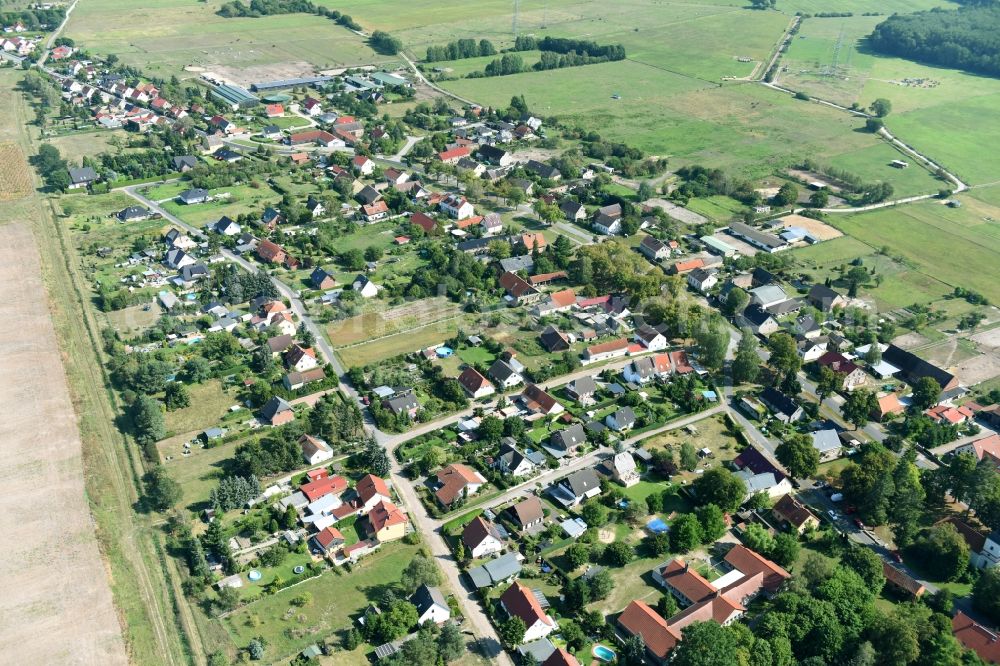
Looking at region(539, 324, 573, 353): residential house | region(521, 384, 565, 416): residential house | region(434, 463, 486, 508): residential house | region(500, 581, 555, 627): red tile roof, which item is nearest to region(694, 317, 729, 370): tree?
region(539, 324, 573, 353): residential house

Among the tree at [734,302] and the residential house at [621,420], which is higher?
the tree at [734,302]

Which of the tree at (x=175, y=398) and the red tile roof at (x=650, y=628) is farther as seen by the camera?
the tree at (x=175, y=398)

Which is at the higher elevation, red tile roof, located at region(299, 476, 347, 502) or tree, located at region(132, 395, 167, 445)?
tree, located at region(132, 395, 167, 445)

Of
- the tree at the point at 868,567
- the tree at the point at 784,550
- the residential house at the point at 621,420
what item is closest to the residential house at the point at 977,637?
the tree at the point at 868,567

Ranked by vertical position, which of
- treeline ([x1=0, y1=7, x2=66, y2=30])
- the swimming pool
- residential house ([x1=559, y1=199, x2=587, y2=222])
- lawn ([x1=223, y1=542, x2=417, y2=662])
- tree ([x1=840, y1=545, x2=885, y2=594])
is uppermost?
treeline ([x1=0, y1=7, x2=66, y2=30])

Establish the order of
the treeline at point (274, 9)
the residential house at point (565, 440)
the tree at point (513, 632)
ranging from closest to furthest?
the tree at point (513, 632) < the residential house at point (565, 440) < the treeline at point (274, 9)

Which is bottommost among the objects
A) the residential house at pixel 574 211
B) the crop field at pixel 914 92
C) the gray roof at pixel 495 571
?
the gray roof at pixel 495 571

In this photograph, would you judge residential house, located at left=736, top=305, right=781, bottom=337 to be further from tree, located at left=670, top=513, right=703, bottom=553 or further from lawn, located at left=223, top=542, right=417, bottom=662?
lawn, located at left=223, top=542, right=417, bottom=662

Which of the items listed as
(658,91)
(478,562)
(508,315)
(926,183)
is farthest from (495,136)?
(478,562)

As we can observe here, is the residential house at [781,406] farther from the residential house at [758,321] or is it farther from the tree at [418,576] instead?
the tree at [418,576]
